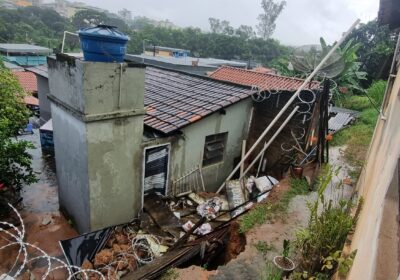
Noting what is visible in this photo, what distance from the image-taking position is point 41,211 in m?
9.33

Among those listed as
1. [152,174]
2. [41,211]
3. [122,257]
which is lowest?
[41,211]

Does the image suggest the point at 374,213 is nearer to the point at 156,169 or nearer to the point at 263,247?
the point at 263,247

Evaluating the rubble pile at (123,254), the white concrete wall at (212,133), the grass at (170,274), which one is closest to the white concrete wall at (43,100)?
the white concrete wall at (212,133)

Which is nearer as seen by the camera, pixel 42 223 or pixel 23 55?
pixel 42 223

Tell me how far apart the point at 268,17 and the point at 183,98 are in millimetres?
78283

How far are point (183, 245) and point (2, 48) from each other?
38.9 meters

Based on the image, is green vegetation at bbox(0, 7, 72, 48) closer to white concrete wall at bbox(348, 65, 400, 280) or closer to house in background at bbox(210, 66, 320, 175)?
house in background at bbox(210, 66, 320, 175)

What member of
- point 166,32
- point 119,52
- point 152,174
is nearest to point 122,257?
point 152,174

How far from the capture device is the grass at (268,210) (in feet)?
21.4

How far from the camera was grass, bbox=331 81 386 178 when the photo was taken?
33.0 ft

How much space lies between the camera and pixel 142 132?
7875mm

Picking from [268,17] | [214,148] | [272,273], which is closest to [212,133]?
[214,148]

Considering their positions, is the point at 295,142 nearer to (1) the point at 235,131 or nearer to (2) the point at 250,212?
(1) the point at 235,131

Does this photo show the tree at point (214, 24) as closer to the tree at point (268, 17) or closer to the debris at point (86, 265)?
the tree at point (268, 17)
